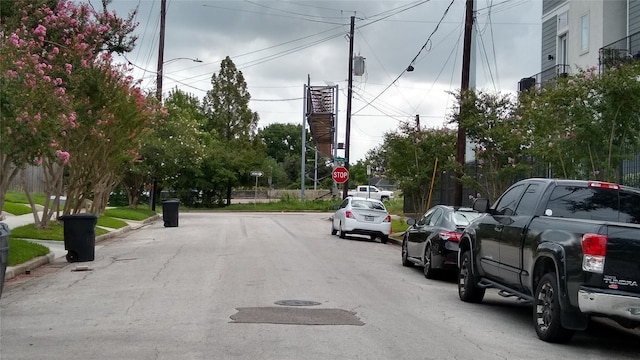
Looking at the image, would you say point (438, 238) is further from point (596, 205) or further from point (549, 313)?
point (549, 313)

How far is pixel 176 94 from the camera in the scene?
74625 mm

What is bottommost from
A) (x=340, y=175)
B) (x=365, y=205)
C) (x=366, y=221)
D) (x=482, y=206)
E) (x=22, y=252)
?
(x=22, y=252)

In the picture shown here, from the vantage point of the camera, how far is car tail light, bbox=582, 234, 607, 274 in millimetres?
7836

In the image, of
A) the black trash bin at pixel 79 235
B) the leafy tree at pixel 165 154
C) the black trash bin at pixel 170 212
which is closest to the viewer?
the black trash bin at pixel 79 235

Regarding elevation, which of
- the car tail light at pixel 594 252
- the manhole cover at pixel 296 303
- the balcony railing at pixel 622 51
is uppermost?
the balcony railing at pixel 622 51

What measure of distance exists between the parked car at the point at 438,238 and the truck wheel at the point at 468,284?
218 centimetres

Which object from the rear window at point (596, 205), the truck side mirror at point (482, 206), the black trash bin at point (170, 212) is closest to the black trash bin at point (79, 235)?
the truck side mirror at point (482, 206)

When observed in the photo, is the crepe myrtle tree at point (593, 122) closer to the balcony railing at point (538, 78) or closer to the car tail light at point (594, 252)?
the car tail light at point (594, 252)

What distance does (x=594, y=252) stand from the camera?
25.8ft

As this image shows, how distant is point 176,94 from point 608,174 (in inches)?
2558

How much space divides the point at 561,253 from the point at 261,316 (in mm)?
3888

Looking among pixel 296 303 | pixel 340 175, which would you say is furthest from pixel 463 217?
pixel 340 175

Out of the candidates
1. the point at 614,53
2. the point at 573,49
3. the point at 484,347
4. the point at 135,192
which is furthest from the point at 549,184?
the point at 135,192

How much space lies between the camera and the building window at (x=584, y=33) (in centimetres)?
2695
